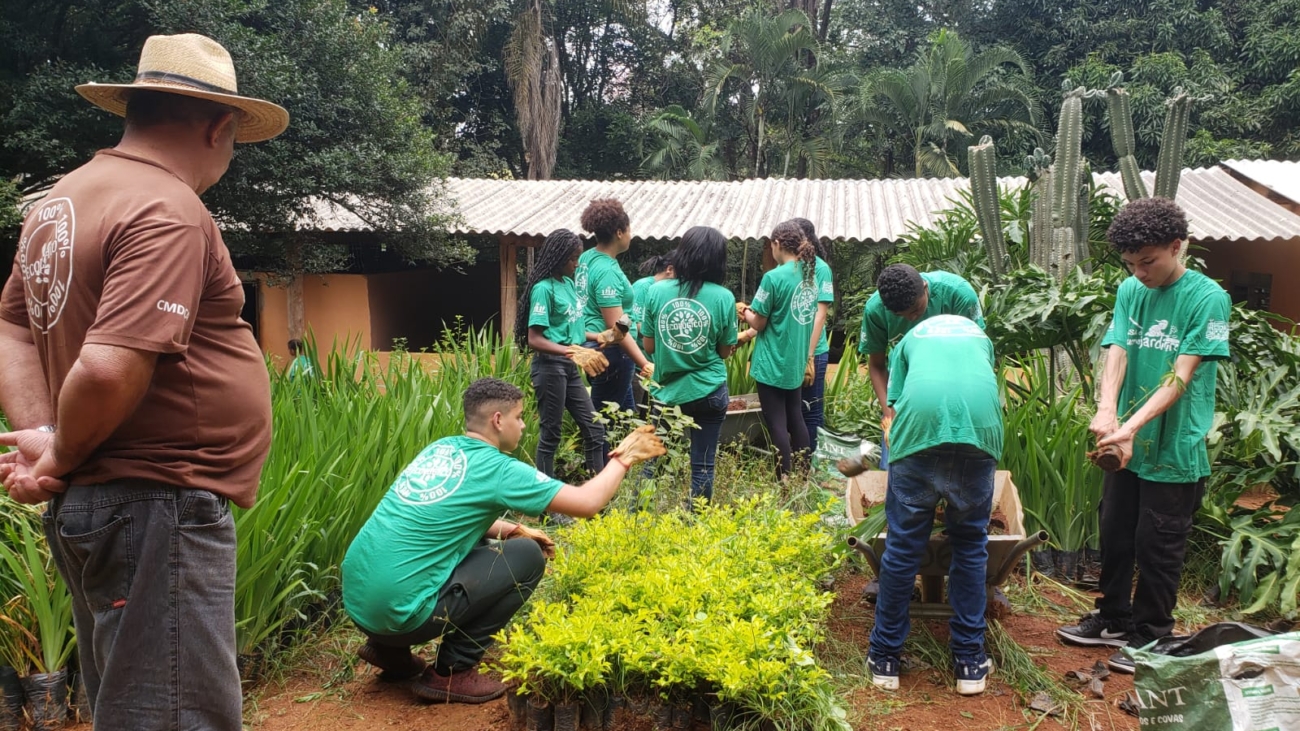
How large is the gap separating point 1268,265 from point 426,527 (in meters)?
12.2

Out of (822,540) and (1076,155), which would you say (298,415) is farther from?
(1076,155)

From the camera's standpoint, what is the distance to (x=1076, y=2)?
19.5 metres

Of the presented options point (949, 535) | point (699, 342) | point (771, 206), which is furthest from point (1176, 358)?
point (771, 206)

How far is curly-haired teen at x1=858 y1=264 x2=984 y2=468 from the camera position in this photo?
3.51 metres

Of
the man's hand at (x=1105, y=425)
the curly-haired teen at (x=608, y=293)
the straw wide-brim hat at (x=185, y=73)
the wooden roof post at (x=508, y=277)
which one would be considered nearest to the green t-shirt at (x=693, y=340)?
the curly-haired teen at (x=608, y=293)

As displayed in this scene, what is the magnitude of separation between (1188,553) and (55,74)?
1005 centimetres

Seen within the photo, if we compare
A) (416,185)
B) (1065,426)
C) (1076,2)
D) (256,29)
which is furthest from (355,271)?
(1076,2)

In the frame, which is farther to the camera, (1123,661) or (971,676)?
(1123,661)

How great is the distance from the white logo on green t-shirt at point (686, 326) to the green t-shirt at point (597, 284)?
0.66 m

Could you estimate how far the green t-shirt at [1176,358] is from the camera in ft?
10.9

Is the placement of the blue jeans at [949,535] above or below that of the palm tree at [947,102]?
below

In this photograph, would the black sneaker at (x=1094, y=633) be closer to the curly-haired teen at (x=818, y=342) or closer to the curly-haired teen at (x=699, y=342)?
the curly-haired teen at (x=699, y=342)

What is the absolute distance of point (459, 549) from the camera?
3.10 metres

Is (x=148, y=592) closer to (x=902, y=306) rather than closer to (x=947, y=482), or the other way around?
(x=947, y=482)
